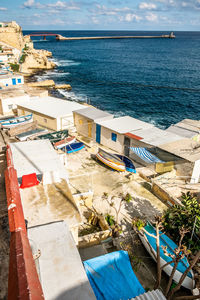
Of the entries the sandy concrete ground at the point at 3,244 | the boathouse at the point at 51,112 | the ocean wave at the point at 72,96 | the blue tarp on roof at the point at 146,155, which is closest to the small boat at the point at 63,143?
the boathouse at the point at 51,112

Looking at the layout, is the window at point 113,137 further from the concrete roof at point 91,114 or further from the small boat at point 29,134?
the small boat at point 29,134

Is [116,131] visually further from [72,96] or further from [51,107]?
[72,96]

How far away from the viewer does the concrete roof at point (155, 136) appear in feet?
65.5

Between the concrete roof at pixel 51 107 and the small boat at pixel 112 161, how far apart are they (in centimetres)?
835

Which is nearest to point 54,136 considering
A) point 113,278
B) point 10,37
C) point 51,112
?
point 51,112

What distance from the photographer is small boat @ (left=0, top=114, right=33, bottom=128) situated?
25656 mm

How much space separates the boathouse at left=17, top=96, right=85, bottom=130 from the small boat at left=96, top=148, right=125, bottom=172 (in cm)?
779

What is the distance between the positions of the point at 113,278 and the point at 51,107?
23479mm

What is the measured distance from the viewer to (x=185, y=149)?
19109 mm

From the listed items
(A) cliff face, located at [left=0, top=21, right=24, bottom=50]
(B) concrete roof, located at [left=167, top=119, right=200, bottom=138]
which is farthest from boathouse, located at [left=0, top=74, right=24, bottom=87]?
(A) cliff face, located at [left=0, top=21, right=24, bottom=50]

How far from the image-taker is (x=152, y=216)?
14.7 meters

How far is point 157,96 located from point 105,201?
152 ft

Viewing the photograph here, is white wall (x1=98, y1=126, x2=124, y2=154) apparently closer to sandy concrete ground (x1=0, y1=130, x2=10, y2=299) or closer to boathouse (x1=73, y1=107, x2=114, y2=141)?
boathouse (x1=73, y1=107, x2=114, y2=141)

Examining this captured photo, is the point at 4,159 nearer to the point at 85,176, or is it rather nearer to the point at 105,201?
the point at 105,201
